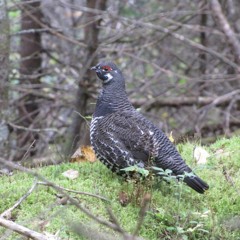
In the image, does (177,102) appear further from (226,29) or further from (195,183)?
(195,183)

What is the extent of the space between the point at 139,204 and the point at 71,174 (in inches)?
38.4

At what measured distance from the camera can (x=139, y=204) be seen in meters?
5.07

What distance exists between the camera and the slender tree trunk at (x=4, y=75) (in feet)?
25.5

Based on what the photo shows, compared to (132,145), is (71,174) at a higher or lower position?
lower

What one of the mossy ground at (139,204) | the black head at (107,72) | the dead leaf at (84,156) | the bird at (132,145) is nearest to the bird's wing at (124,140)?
the bird at (132,145)

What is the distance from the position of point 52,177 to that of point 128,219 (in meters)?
1.17

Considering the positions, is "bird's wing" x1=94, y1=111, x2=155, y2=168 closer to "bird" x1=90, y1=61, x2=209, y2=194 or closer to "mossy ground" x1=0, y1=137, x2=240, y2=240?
"bird" x1=90, y1=61, x2=209, y2=194

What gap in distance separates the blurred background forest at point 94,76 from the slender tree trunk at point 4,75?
0.05ft

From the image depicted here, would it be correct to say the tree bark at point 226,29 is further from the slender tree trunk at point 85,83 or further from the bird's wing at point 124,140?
the bird's wing at point 124,140

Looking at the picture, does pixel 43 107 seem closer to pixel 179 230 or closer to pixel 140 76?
pixel 140 76

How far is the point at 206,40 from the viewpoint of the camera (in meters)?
12.8

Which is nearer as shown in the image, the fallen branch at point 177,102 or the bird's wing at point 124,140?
the bird's wing at point 124,140

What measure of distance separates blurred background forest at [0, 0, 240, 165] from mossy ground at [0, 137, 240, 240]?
2.71m

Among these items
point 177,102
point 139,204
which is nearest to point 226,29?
point 177,102
